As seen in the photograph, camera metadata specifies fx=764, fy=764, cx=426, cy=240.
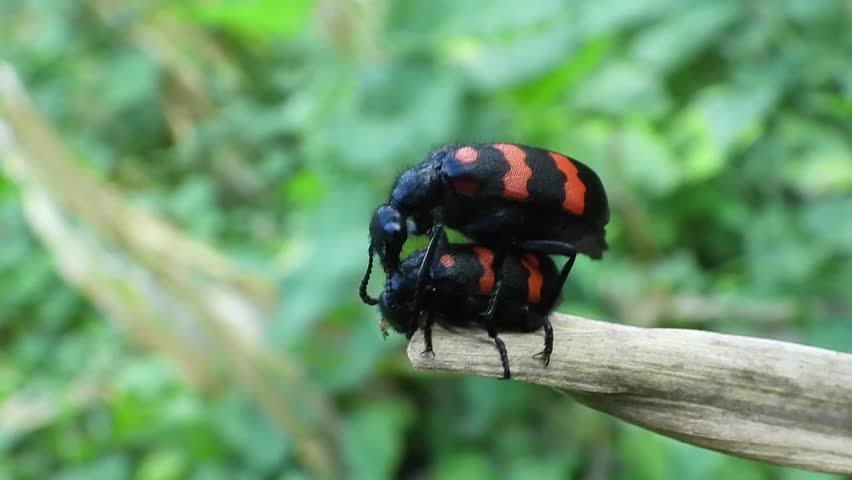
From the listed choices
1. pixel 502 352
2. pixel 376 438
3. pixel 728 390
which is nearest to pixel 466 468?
pixel 376 438

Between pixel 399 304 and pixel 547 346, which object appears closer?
pixel 547 346

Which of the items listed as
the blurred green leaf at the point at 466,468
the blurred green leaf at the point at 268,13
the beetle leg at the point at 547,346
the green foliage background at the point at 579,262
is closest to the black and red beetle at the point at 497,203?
the beetle leg at the point at 547,346

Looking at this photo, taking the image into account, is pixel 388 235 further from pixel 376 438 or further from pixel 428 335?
pixel 376 438

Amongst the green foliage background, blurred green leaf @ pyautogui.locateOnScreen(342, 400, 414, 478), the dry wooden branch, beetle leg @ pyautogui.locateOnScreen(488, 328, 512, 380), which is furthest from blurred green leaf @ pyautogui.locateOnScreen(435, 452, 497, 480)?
the dry wooden branch

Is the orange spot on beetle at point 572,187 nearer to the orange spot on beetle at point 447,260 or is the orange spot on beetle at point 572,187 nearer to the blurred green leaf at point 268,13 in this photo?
the orange spot on beetle at point 447,260

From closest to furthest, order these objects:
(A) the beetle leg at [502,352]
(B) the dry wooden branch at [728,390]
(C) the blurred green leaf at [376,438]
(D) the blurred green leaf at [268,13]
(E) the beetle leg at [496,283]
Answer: (B) the dry wooden branch at [728,390], (A) the beetle leg at [502,352], (E) the beetle leg at [496,283], (C) the blurred green leaf at [376,438], (D) the blurred green leaf at [268,13]

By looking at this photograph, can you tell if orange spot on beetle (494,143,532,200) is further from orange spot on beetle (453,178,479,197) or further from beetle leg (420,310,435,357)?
beetle leg (420,310,435,357)

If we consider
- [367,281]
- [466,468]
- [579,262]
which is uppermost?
[367,281]

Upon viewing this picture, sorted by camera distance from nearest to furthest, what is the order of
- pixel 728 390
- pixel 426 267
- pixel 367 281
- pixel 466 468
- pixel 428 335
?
pixel 728 390 → pixel 428 335 → pixel 426 267 → pixel 367 281 → pixel 466 468
